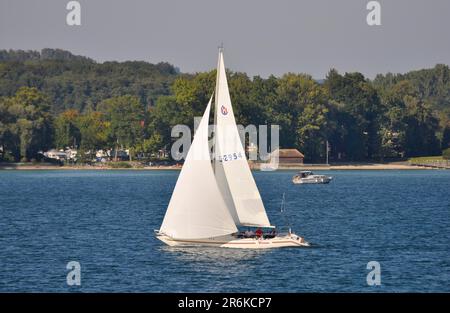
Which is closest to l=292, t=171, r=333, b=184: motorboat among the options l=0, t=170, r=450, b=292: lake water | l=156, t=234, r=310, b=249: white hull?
l=0, t=170, r=450, b=292: lake water

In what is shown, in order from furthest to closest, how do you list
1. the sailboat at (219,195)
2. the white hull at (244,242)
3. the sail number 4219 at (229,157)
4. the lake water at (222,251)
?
the sail number 4219 at (229,157) < the white hull at (244,242) < the sailboat at (219,195) < the lake water at (222,251)

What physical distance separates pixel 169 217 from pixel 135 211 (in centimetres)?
3677

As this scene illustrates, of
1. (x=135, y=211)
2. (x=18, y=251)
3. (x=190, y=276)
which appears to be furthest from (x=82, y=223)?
(x=190, y=276)

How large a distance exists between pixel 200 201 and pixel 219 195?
109 cm

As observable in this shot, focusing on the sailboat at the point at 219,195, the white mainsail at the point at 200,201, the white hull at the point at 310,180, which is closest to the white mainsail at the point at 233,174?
the sailboat at the point at 219,195

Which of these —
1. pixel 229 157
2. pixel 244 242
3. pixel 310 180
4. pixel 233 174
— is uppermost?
pixel 229 157

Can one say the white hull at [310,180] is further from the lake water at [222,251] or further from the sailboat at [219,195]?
the sailboat at [219,195]

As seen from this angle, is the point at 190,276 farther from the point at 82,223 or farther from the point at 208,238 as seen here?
the point at 82,223

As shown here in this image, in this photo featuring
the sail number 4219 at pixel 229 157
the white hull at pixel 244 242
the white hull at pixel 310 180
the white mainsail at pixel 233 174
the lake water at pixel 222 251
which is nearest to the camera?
the lake water at pixel 222 251

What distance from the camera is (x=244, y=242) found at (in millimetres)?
55500

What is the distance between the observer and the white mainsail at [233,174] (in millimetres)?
55312

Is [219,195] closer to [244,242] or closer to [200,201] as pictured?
[200,201]

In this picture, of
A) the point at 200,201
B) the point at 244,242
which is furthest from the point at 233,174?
the point at 244,242
